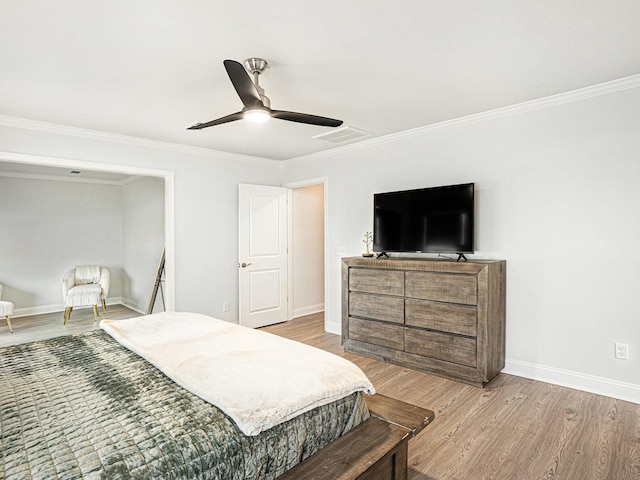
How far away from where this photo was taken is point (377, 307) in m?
3.88

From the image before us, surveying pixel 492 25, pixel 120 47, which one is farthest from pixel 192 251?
pixel 492 25

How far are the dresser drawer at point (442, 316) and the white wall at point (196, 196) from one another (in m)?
2.63

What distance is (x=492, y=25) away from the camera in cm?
207

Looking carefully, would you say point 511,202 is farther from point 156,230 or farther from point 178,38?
point 156,230

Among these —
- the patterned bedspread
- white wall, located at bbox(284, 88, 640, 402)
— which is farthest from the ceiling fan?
white wall, located at bbox(284, 88, 640, 402)

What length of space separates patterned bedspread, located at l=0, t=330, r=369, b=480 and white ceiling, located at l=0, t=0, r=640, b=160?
182 centimetres

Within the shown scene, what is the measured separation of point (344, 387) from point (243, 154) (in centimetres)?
414

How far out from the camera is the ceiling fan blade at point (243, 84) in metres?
2.02

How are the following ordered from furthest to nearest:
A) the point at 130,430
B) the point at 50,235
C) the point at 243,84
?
the point at 50,235 < the point at 243,84 < the point at 130,430

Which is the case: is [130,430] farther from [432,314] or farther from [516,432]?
[432,314]

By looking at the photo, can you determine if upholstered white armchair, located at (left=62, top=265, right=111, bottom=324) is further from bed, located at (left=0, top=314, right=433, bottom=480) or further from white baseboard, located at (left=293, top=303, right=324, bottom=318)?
bed, located at (left=0, top=314, right=433, bottom=480)

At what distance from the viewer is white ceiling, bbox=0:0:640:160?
1925 millimetres

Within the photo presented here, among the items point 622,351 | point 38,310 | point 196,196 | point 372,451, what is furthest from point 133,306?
point 622,351

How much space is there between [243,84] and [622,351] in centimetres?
338
